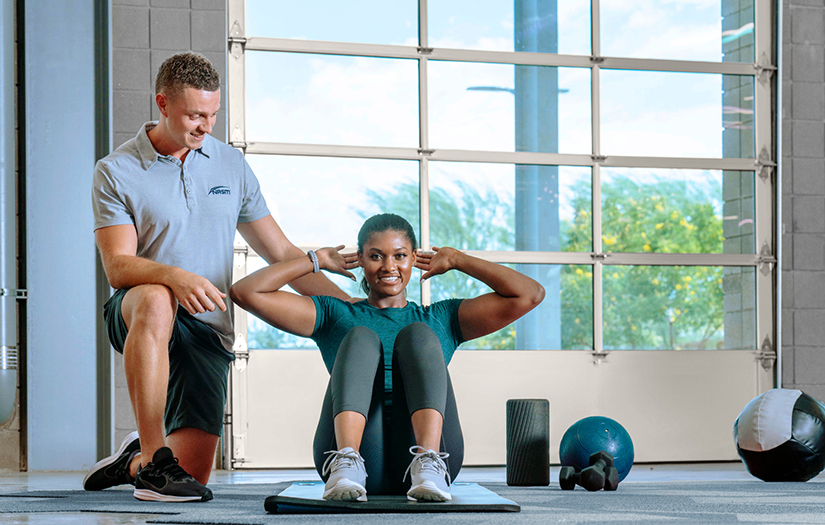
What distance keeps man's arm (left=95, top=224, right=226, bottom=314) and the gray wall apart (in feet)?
6.51

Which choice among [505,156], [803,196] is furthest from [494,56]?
[803,196]

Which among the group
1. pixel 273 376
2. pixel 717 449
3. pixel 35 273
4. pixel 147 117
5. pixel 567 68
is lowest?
pixel 717 449

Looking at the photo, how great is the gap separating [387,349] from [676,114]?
10.2ft

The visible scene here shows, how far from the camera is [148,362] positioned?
202 cm

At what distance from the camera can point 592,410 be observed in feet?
14.4

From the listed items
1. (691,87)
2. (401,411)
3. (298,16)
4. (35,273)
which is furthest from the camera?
(691,87)

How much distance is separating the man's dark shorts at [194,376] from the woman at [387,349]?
0.18 m

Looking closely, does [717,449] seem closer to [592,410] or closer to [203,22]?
[592,410]

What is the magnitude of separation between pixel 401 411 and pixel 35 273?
264cm

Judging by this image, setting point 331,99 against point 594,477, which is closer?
point 594,477

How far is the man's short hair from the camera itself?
2.15m

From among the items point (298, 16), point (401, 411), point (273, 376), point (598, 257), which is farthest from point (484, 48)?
point (401, 411)

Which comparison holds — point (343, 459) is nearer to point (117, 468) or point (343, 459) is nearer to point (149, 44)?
point (117, 468)

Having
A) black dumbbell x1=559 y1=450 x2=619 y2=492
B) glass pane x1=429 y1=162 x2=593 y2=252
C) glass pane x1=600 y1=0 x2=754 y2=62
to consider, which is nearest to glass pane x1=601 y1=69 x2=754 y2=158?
glass pane x1=600 y1=0 x2=754 y2=62
